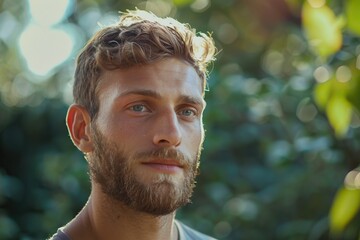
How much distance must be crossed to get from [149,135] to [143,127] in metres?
0.02

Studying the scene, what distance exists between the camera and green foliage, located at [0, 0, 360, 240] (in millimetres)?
3070

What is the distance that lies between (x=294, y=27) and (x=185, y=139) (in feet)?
5.96

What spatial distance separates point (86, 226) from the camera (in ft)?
5.90

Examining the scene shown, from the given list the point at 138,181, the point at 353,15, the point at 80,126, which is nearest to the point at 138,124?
the point at 138,181

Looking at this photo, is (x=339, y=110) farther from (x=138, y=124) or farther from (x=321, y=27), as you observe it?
(x=138, y=124)

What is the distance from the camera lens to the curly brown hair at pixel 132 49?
170cm

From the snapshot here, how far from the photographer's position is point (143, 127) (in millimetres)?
1652

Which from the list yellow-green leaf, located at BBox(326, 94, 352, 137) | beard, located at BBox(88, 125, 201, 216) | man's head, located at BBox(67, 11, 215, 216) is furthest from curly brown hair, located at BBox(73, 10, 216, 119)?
yellow-green leaf, located at BBox(326, 94, 352, 137)

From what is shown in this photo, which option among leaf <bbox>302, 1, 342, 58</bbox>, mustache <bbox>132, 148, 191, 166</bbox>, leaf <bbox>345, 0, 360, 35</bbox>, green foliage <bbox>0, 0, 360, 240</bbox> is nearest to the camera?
leaf <bbox>345, 0, 360, 35</bbox>

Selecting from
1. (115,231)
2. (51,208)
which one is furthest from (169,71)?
(51,208)

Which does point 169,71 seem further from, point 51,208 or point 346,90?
point 51,208

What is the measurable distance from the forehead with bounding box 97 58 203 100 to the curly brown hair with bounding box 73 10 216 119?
0.01 m

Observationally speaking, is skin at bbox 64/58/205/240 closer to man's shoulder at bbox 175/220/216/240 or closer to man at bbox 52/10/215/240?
man at bbox 52/10/215/240

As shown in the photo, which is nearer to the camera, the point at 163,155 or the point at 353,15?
the point at 353,15
